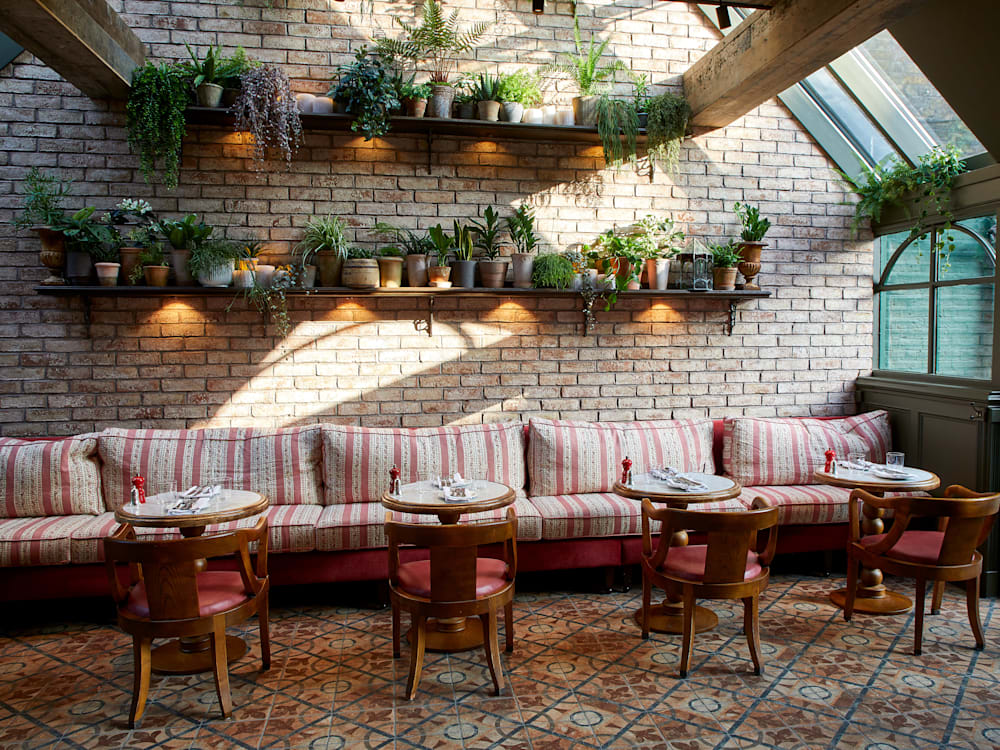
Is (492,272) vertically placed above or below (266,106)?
below

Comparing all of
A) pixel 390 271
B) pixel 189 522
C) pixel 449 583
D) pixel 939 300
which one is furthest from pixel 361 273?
pixel 939 300

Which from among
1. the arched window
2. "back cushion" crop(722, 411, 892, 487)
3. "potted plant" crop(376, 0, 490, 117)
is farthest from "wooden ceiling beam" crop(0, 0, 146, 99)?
the arched window

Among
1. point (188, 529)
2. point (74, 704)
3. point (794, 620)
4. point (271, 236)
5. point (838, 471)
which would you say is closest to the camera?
point (74, 704)

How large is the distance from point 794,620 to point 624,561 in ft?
3.29

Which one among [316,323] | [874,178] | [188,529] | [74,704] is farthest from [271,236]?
[874,178]

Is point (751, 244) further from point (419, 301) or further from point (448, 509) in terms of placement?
point (448, 509)

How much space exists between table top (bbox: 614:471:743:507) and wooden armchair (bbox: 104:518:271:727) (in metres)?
1.95

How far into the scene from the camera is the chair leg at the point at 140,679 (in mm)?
2916

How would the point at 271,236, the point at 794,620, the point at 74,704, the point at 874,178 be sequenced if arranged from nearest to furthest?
the point at 74,704 → the point at 794,620 → the point at 271,236 → the point at 874,178

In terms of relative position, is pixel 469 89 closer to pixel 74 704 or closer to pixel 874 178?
pixel 874 178

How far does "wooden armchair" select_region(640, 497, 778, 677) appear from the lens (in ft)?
10.4

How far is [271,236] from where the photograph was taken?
486 centimetres

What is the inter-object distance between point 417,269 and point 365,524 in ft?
5.59

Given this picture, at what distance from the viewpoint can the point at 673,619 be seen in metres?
3.89
